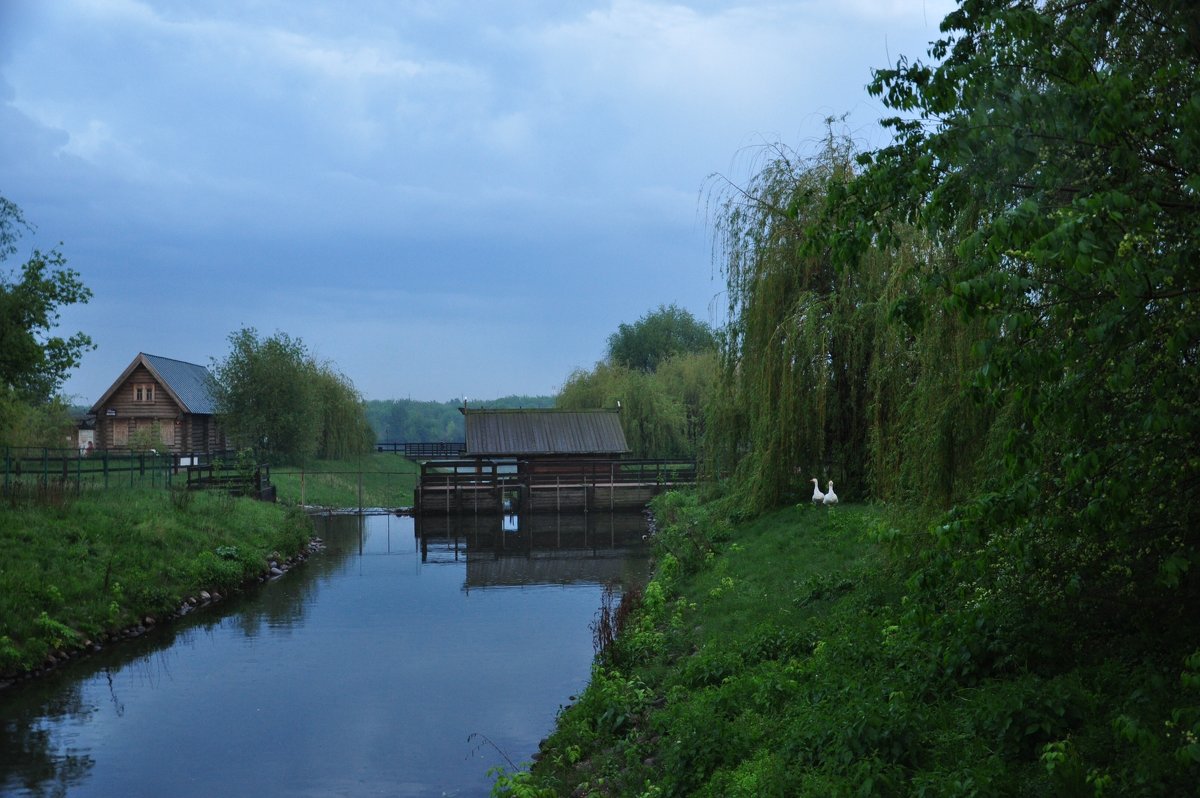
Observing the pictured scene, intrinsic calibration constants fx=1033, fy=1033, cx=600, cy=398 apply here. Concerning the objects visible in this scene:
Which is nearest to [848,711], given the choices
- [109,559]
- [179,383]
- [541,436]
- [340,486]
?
[109,559]

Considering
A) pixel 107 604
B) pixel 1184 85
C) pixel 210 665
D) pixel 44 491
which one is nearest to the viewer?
pixel 1184 85

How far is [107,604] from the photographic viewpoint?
54.1 ft

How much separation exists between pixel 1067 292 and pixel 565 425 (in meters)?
35.8

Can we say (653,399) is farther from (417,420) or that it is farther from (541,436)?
(417,420)

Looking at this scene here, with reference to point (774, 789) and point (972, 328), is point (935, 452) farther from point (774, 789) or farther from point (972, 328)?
point (774, 789)

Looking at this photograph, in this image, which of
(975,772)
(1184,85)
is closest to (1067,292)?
(1184,85)

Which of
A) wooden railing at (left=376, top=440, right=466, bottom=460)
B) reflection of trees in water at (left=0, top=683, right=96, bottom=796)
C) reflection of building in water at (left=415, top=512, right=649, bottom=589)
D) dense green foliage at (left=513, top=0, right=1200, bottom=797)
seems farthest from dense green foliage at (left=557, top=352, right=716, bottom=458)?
dense green foliage at (left=513, top=0, right=1200, bottom=797)

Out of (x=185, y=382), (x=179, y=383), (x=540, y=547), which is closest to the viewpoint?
(x=540, y=547)

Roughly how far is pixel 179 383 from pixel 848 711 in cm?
5042

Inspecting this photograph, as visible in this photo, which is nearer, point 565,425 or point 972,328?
point 972,328

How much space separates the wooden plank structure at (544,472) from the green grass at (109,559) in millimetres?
11467

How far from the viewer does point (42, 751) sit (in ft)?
Answer: 34.9

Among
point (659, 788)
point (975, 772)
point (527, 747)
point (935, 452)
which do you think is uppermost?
point (935, 452)

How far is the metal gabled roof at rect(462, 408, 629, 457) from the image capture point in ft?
130
